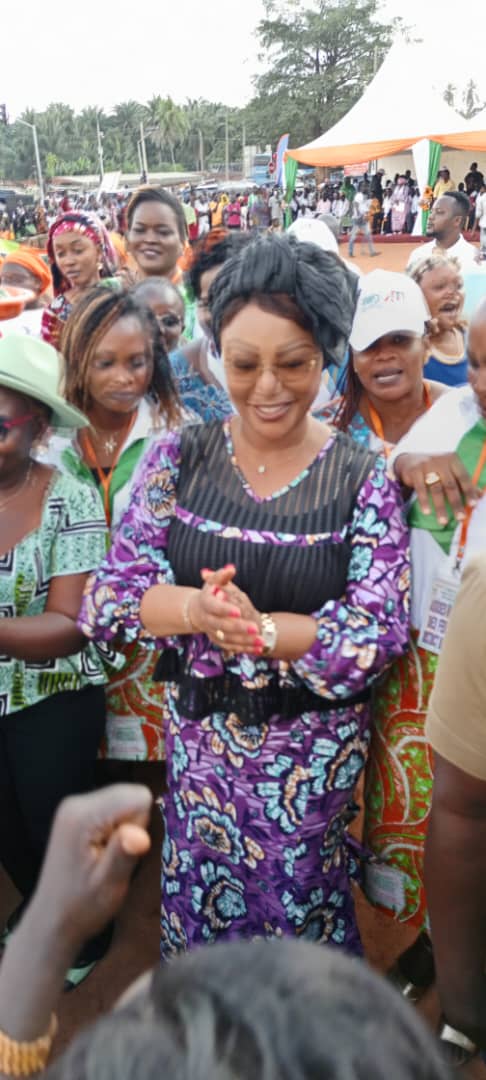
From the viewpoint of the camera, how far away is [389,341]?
241 centimetres

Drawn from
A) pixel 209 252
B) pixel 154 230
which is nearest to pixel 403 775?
pixel 209 252

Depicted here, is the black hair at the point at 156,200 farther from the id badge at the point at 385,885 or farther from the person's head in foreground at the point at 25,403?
the id badge at the point at 385,885

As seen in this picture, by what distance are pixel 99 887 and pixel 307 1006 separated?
0.29 m

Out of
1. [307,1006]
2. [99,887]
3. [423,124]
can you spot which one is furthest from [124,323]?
[423,124]

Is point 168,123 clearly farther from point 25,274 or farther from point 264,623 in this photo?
point 264,623

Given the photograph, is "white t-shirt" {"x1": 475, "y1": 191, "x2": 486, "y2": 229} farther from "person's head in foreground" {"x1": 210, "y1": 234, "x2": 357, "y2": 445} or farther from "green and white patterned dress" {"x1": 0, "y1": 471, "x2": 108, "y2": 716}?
"green and white patterned dress" {"x1": 0, "y1": 471, "x2": 108, "y2": 716}

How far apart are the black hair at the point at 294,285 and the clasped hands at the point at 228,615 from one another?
58 cm

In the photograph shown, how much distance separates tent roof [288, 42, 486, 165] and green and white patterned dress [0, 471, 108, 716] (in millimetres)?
16176

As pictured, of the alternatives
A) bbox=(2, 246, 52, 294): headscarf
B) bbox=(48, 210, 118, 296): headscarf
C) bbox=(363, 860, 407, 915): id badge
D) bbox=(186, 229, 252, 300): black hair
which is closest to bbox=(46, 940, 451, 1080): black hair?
bbox=(363, 860, 407, 915): id badge

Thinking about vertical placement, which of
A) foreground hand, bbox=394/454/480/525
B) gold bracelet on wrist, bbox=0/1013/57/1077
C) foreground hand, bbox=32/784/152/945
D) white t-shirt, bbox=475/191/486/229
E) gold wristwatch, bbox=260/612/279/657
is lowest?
gold bracelet on wrist, bbox=0/1013/57/1077

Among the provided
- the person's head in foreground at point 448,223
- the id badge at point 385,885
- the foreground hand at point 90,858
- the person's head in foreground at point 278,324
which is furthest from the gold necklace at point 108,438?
the person's head in foreground at point 448,223

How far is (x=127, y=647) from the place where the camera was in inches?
88.0

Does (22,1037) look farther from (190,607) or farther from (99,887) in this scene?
(190,607)

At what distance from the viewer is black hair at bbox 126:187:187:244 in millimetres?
4059
